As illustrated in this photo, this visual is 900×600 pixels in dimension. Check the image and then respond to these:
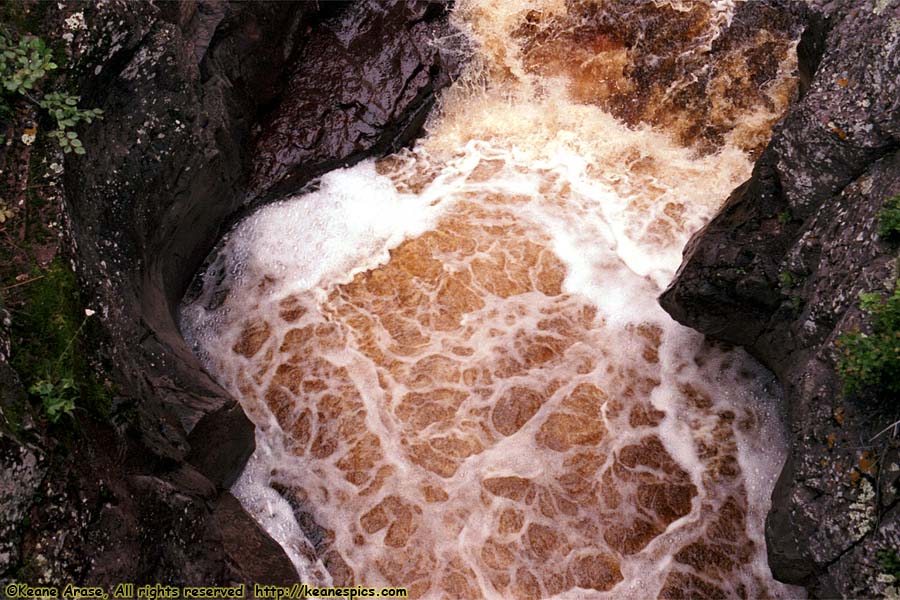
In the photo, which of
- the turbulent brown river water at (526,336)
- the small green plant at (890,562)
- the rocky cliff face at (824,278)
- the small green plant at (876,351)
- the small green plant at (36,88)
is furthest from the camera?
the turbulent brown river water at (526,336)

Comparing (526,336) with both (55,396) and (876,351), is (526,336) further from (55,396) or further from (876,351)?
(55,396)

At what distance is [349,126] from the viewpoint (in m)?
8.16

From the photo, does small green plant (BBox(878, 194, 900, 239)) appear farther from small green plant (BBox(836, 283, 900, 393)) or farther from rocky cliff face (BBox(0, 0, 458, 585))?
rocky cliff face (BBox(0, 0, 458, 585))

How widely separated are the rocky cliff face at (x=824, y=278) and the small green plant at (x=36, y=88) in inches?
192

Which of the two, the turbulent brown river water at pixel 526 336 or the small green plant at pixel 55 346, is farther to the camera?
the turbulent brown river water at pixel 526 336

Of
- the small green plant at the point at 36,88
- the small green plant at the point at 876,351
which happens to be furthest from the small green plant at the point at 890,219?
the small green plant at the point at 36,88

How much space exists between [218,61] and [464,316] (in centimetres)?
367

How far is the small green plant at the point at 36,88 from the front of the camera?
4855 millimetres

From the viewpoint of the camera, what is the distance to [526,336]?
266 inches

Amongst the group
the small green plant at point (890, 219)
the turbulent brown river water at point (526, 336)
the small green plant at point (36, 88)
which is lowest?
the turbulent brown river water at point (526, 336)

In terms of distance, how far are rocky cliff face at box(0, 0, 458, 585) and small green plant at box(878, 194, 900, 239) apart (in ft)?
15.5

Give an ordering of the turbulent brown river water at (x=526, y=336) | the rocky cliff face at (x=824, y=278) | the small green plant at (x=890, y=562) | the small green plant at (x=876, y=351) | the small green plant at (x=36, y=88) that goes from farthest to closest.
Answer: the turbulent brown river water at (x=526, y=336) → the small green plant at (x=36, y=88) → the rocky cliff face at (x=824, y=278) → the small green plant at (x=876, y=351) → the small green plant at (x=890, y=562)

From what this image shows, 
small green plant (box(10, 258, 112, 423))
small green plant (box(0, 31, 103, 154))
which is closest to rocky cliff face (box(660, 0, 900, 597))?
small green plant (box(10, 258, 112, 423))

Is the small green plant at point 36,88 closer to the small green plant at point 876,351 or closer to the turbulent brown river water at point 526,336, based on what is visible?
the turbulent brown river water at point 526,336
